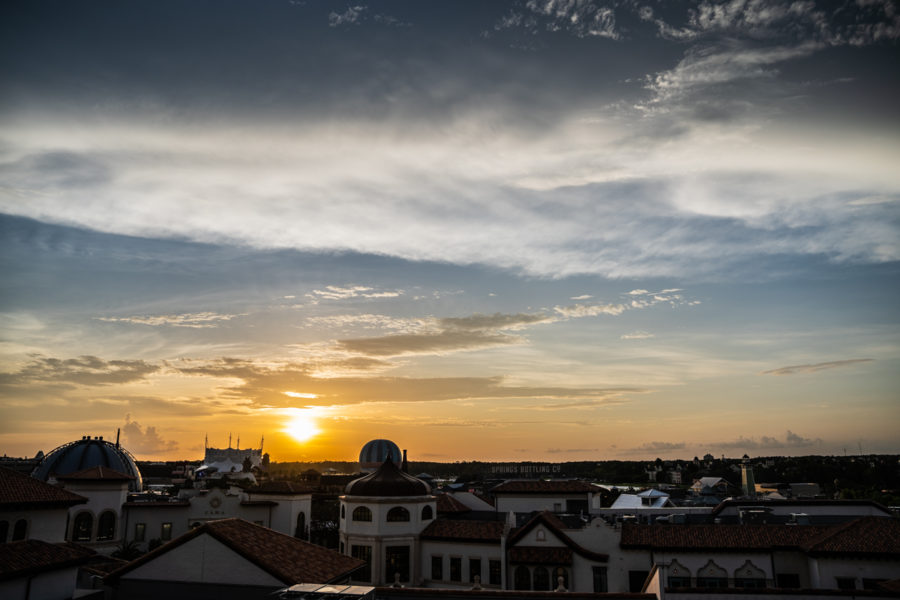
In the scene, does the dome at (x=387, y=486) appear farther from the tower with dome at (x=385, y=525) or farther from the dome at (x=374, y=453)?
the dome at (x=374, y=453)

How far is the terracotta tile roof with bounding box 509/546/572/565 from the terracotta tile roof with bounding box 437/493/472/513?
1155 centimetres

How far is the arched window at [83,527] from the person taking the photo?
2044 inches

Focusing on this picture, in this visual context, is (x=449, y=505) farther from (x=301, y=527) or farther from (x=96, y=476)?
(x=96, y=476)

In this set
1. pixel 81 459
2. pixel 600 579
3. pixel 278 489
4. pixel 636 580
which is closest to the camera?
pixel 636 580

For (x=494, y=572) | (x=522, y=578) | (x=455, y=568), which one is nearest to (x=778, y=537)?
(x=522, y=578)

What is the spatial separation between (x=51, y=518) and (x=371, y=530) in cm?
2415

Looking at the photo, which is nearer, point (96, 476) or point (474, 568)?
point (474, 568)

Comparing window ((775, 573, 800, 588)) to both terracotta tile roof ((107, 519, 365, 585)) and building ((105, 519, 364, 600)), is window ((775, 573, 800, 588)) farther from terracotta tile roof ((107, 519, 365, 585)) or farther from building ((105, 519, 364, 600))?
building ((105, 519, 364, 600))

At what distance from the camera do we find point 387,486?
5275cm

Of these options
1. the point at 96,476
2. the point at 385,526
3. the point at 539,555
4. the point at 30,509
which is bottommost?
the point at 539,555

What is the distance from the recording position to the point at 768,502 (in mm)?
54438

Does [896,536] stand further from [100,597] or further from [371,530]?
[100,597]

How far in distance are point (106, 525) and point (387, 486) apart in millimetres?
24655

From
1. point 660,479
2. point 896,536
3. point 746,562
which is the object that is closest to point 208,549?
point 746,562
